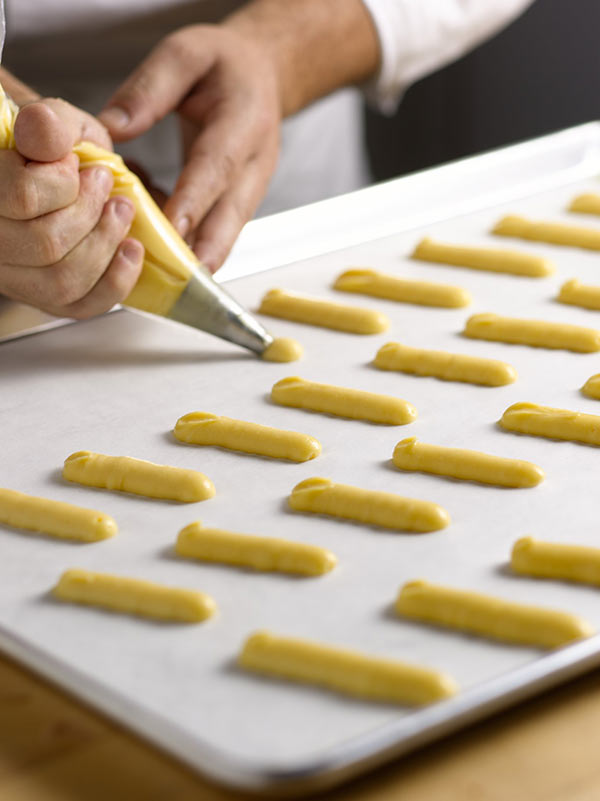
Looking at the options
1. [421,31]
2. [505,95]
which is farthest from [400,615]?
[505,95]

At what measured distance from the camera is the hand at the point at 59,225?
130 cm

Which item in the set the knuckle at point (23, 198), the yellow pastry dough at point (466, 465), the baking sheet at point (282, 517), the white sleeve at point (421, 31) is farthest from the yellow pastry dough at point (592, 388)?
the white sleeve at point (421, 31)

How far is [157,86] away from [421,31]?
756 millimetres

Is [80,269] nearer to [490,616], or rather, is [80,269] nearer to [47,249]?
[47,249]

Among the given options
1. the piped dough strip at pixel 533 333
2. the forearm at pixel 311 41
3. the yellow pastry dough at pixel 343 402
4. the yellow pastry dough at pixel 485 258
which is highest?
the forearm at pixel 311 41

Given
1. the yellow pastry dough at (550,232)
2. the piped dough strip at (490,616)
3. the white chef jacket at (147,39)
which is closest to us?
the piped dough strip at (490,616)

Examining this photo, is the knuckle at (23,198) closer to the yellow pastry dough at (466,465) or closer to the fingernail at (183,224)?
the fingernail at (183,224)

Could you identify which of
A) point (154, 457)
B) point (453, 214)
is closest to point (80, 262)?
point (154, 457)

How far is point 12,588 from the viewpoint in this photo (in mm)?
1056

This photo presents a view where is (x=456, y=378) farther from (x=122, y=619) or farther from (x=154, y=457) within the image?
(x=122, y=619)

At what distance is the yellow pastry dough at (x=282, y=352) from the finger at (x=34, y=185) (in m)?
0.31

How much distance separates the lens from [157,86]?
5.76 ft

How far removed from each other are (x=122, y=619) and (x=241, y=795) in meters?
0.22

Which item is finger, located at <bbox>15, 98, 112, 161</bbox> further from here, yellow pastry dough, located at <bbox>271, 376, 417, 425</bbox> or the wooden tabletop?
the wooden tabletop
